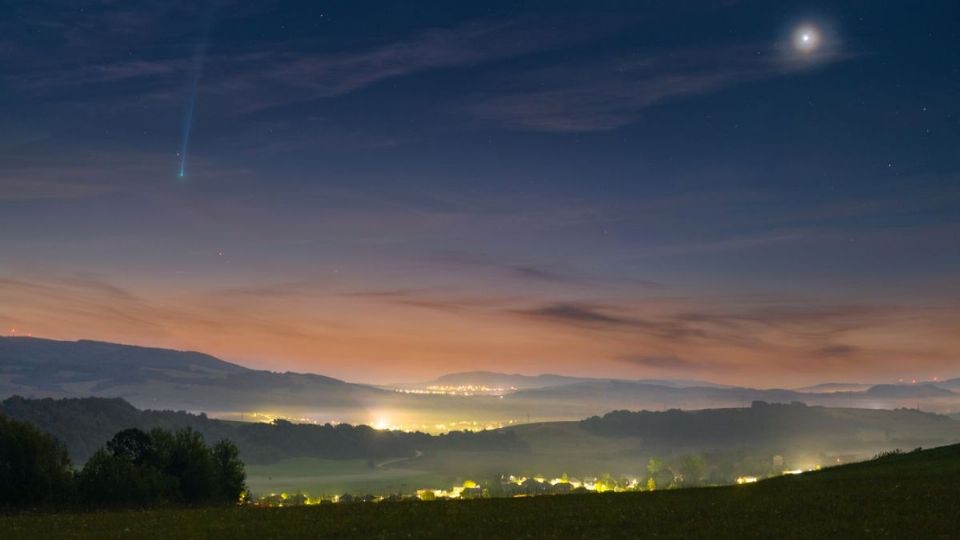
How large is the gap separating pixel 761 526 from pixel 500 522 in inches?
414

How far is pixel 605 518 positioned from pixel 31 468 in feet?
154

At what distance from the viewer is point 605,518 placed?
34688 mm

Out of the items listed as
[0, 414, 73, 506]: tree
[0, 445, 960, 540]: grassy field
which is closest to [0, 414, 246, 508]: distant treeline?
[0, 414, 73, 506]: tree

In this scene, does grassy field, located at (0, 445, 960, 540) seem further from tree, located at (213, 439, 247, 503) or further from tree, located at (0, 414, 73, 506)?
tree, located at (213, 439, 247, 503)

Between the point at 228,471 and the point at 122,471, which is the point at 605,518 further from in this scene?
the point at 228,471

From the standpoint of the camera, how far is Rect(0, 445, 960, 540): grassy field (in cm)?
3055

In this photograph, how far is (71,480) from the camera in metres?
60.5

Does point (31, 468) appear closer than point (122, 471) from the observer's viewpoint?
Yes

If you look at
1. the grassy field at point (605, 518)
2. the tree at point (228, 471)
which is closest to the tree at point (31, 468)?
the tree at point (228, 471)

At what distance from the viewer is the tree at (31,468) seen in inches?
2286

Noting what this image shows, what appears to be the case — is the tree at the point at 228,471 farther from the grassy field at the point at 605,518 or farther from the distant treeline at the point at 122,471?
the grassy field at the point at 605,518

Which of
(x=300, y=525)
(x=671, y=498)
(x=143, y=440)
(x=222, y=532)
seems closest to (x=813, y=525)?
(x=671, y=498)

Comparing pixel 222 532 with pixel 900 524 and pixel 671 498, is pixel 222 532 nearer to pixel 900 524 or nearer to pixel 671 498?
pixel 671 498

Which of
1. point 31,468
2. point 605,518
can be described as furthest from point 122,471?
point 605,518
